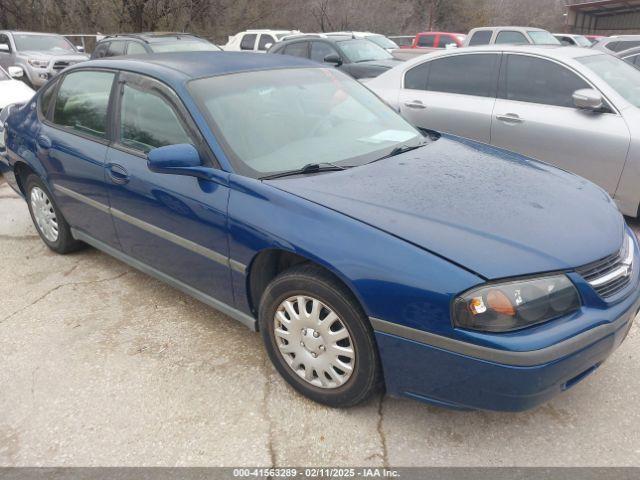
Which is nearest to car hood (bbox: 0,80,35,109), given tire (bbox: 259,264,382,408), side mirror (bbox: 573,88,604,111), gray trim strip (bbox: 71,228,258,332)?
gray trim strip (bbox: 71,228,258,332)

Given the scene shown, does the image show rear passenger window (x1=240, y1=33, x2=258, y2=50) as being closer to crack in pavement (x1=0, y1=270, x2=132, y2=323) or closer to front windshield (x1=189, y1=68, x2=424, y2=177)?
crack in pavement (x1=0, y1=270, x2=132, y2=323)

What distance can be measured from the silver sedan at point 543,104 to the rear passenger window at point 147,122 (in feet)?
10.3

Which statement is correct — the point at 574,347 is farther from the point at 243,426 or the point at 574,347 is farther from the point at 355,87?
the point at 355,87

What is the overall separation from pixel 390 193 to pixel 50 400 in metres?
1.98

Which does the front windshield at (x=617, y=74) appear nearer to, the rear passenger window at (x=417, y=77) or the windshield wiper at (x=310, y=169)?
the rear passenger window at (x=417, y=77)

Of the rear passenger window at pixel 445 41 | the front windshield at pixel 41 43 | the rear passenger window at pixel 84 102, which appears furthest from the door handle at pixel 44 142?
the rear passenger window at pixel 445 41

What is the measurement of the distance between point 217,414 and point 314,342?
60 centimetres

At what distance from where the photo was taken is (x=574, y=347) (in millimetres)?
2086

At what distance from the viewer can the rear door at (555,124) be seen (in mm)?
4457

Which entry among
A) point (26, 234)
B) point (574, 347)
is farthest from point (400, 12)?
point (574, 347)

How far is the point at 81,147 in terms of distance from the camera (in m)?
3.59

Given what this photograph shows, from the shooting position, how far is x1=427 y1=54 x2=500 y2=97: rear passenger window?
5223 millimetres

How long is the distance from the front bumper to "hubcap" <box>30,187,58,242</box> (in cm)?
313

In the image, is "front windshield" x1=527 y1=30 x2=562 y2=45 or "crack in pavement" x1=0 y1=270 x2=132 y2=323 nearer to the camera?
"crack in pavement" x1=0 y1=270 x2=132 y2=323
